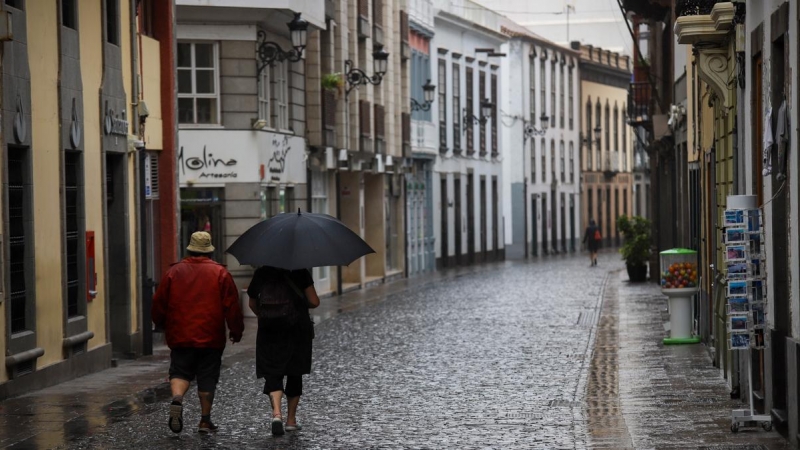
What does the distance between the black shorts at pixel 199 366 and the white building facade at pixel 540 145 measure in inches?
2076

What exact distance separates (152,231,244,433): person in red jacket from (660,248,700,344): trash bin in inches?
361

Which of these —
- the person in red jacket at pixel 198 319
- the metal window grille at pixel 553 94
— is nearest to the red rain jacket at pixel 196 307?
the person in red jacket at pixel 198 319

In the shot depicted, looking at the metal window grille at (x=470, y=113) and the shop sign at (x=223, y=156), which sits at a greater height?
the metal window grille at (x=470, y=113)

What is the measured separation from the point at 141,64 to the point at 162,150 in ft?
5.54

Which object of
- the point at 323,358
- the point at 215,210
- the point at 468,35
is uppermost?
the point at 468,35

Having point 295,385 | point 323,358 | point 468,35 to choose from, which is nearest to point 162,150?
point 323,358

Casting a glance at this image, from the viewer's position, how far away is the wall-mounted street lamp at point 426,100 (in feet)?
149

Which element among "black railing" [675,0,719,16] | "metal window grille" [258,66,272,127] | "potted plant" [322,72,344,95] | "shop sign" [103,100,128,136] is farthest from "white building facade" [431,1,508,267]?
"black railing" [675,0,719,16]

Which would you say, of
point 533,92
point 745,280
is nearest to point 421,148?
point 533,92

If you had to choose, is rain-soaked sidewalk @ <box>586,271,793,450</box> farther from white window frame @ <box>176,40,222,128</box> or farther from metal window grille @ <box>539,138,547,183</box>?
metal window grille @ <box>539,138,547,183</box>

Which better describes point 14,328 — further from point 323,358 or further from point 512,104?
point 512,104

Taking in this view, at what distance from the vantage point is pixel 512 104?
68000mm

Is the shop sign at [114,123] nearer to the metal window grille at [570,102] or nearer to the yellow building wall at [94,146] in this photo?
the yellow building wall at [94,146]

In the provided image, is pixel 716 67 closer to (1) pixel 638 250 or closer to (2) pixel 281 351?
(2) pixel 281 351
